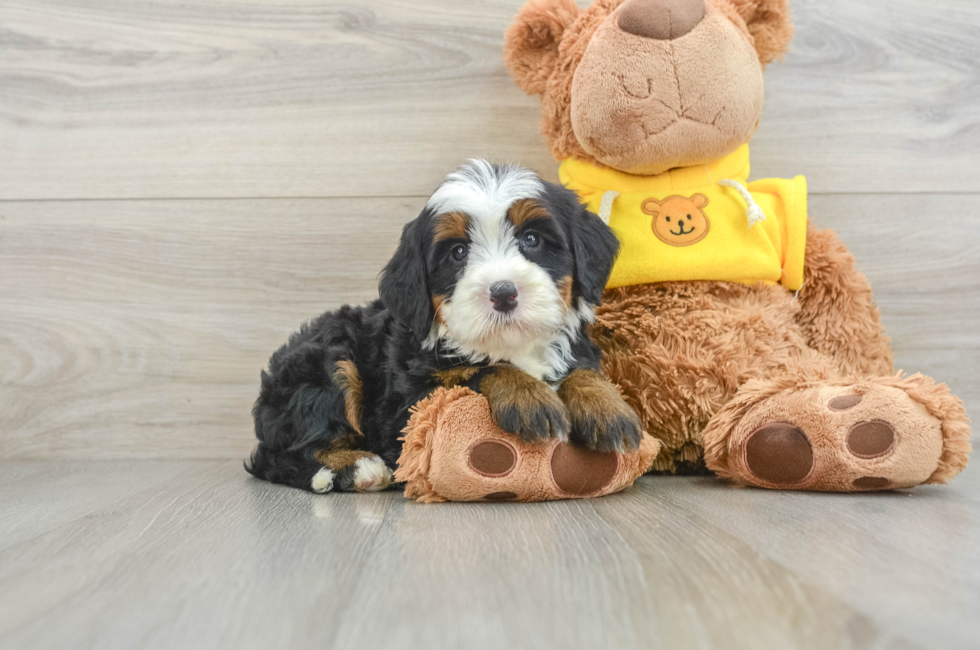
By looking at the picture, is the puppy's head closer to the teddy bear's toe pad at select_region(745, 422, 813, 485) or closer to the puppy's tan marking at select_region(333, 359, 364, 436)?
the puppy's tan marking at select_region(333, 359, 364, 436)

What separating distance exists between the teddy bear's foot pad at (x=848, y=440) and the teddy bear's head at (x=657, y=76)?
0.71m

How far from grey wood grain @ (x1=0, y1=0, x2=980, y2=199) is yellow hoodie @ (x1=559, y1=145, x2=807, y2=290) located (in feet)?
1.57

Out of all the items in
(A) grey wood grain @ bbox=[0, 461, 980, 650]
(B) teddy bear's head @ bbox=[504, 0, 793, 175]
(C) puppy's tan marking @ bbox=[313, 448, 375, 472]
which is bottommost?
(C) puppy's tan marking @ bbox=[313, 448, 375, 472]

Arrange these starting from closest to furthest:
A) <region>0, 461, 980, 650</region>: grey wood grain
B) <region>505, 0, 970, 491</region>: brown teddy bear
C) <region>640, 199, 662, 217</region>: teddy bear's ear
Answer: <region>0, 461, 980, 650</region>: grey wood grain → <region>505, 0, 970, 491</region>: brown teddy bear → <region>640, 199, 662, 217</region>: teddy bear's ear

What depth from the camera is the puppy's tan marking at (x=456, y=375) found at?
5.46 ft

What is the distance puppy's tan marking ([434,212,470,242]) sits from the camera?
63.4 inches

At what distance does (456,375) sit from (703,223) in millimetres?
782

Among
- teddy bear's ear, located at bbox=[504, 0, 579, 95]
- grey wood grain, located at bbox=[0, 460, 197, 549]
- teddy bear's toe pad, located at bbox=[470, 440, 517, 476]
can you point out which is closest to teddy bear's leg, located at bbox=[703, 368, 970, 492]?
teddy bear's toe pad, located at bbox=[470, 440, 517, 476]

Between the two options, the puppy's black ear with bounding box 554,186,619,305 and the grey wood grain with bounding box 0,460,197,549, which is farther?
the puppy's black ear with bounding box 554,186,619,305

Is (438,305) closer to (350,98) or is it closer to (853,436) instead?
(853,436)


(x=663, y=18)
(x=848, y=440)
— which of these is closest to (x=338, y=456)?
(x=848, y=440)

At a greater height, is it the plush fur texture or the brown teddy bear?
the brown teddy bear

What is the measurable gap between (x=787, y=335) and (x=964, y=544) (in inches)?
32.1

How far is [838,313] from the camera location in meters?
2.04
